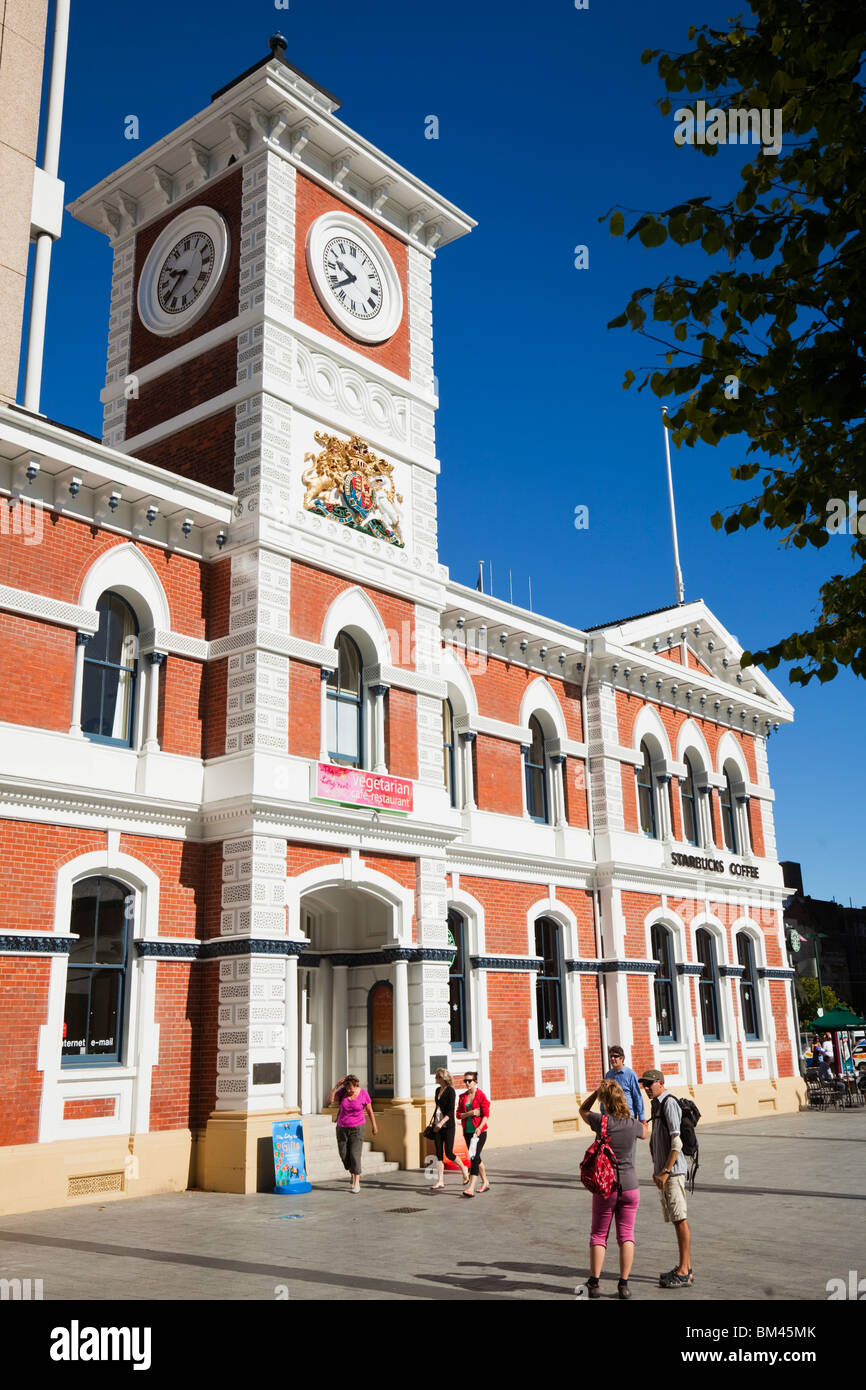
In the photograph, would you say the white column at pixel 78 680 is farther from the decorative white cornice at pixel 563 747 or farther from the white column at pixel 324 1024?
the decorative white cornice at pixel 563 747

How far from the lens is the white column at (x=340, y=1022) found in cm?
1952

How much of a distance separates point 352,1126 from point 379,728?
6189 millimetres

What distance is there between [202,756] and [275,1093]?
485 cm

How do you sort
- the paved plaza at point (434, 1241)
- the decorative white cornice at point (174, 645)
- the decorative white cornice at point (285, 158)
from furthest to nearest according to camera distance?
the decorative white cornice at point (285, 158), the decorative white cornice at point (174, 645), the paved plaza at point (434, 1241)

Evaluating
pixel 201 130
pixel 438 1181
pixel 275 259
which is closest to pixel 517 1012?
pixel 438 1181

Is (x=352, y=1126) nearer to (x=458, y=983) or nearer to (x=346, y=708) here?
(x=458, y=983)

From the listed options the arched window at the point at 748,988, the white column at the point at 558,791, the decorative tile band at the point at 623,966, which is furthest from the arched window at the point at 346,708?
the arched window at the point at 748,988

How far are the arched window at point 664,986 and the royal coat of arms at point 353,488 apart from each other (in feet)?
38.0

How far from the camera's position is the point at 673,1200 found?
962 centimetres

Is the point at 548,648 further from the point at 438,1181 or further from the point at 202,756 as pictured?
the point at 438,1181

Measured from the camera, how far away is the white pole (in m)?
21.3

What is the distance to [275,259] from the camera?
1884 centimetres

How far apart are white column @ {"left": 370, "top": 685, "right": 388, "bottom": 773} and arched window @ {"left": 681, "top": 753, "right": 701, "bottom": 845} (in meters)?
11.5

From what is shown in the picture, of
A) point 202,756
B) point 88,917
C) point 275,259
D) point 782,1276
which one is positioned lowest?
point 782,1276
